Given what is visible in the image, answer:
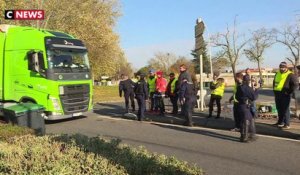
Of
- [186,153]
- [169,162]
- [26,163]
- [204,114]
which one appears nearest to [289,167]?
[186,153]

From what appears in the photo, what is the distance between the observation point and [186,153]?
9.88 m

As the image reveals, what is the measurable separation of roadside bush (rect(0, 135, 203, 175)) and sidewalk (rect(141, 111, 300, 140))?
6.64 meters

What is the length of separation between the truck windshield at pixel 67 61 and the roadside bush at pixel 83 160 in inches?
340

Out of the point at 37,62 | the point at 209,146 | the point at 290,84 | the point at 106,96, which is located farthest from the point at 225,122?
the point at 106,96

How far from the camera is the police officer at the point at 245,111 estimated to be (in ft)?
36.2

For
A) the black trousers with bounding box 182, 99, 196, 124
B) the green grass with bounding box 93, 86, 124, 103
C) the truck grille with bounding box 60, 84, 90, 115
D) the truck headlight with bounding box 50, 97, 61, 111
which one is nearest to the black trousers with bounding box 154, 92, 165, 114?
the truck grille with bounding box 60, 84, 90, 115

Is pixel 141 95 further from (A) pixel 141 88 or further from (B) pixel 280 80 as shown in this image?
(B) pixel 280 80

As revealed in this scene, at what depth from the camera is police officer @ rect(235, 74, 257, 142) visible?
11047mm

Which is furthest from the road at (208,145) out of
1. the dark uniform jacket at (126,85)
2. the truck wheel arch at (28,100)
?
the dark uniform jacket at (126,85)

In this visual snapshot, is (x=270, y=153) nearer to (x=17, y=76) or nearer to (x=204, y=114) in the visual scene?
(x=204, y=114)

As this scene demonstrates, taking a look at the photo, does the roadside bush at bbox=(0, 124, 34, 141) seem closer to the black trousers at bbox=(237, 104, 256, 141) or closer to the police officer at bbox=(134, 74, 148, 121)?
the black trousers at bbox=(237, 104, 256, 141)

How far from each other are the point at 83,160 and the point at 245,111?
6302 millimetres

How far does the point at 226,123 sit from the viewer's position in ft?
46.3

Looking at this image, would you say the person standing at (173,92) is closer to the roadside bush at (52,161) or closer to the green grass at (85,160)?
the green grass at (85,160)
